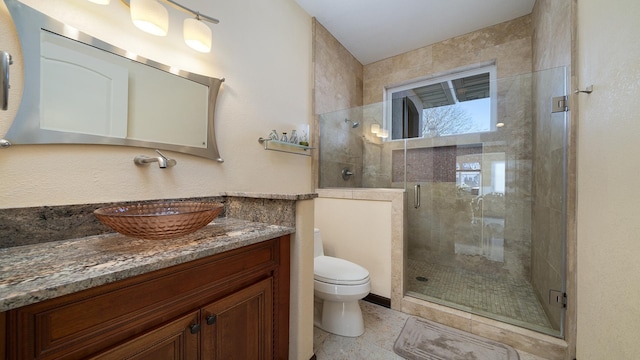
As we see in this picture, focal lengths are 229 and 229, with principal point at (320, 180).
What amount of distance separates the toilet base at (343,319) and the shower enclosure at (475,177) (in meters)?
0.58

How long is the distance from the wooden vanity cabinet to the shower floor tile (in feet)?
4.34

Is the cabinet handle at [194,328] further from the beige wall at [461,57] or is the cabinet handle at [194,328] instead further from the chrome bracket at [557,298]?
the beige wall at [461,57]

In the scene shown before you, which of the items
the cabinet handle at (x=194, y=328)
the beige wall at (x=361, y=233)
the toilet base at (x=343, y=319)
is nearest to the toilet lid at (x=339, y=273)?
the toilet base at (x=343, y=319)

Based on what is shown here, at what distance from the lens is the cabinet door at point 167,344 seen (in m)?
0.64

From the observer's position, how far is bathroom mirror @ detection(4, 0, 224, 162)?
860mm

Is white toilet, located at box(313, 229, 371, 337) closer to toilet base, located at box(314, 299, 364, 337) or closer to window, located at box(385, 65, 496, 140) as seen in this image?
toilet base, located at box(314, 299, 364, 337)

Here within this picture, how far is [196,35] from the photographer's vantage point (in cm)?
123

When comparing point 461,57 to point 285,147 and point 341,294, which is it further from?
point 341,294

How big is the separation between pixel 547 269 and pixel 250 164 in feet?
7.40

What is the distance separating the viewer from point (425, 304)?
1714 millimetres

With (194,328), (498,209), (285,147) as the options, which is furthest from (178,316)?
(498,209)

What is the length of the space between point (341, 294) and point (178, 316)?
37.7 inches

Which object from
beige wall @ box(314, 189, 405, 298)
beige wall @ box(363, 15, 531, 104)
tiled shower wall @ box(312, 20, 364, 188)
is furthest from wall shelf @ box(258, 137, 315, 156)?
beige wall @ box(363, 15, 531, 104)

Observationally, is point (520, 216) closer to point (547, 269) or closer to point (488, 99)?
point (547, 269)
